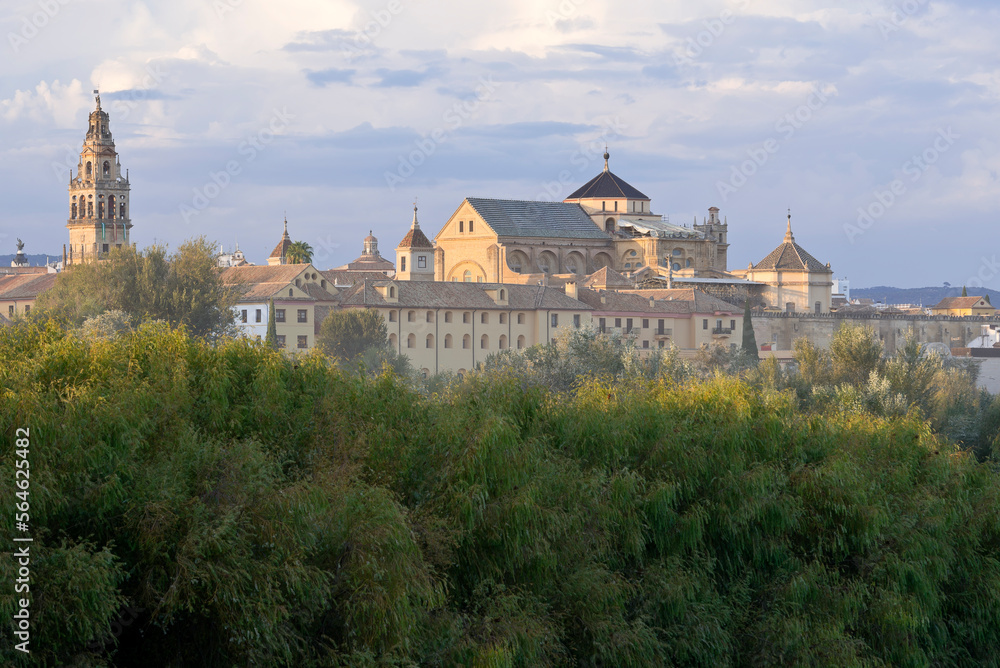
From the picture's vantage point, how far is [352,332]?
6325cm

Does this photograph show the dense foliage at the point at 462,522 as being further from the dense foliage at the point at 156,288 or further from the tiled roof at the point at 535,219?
the tiled roof at the point at 535,219

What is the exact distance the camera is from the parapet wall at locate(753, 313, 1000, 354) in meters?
86.2

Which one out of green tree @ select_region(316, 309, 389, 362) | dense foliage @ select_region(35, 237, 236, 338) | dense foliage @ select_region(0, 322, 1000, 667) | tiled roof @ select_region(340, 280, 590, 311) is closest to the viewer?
dense foliage @ select_region(0, 322, 1000, 667)

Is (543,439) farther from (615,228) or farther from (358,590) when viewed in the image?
(615,228)

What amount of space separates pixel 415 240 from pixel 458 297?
14999 mm

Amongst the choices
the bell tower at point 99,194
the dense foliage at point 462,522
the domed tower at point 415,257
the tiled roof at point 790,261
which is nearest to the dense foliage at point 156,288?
the bell tower at point 99,194

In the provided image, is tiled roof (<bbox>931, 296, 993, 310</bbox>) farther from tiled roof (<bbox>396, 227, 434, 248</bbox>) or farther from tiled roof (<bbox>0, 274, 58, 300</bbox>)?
tiled roof (<bbox>0, 274, 58, 300</bbox>)

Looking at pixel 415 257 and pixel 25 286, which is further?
pixel 415 257

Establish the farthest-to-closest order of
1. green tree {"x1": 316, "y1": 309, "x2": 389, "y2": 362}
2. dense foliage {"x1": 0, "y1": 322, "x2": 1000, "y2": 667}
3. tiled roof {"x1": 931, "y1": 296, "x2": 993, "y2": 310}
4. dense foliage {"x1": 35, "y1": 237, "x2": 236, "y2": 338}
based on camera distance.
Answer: tiled roof {"x1": 931, "y1": 296, "x2": 993, "y2": 310}, green tree {"x1": 316, "y1": 309, "x2": 389, "y2": 362}, dense foliage {"x1": 35, "y1": 237, "x2": 236, "y2": 338}, dense foliage {"x1": 0, "y1": 322, "x2": 1000, "y2": 667}

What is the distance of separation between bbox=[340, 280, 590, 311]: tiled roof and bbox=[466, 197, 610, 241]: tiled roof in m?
16.9

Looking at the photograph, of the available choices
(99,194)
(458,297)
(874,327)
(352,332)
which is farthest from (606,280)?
(99,194)

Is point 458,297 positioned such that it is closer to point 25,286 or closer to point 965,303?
point 25,286

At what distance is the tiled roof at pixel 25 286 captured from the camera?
231 ft

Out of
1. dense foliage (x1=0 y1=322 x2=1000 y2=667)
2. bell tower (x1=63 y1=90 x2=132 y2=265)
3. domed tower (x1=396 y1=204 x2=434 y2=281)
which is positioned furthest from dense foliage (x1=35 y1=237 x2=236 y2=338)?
dense foliage (x1=0 y1=322 x2=1000 y2=667)
